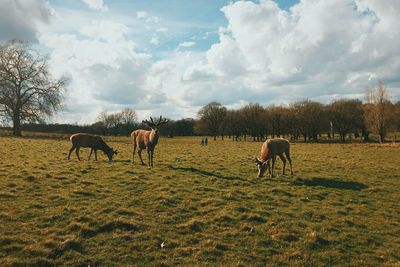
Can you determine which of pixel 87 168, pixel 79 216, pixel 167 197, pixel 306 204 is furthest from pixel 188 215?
pixel 87 168

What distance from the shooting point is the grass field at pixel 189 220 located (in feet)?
26.7

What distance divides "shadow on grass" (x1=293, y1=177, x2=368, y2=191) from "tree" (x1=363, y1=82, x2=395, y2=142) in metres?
59.5

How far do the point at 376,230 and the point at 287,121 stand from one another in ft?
266

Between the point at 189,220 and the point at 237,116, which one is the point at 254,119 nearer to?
the point at 237,116

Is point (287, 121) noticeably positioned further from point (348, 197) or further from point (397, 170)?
point (348, 197)

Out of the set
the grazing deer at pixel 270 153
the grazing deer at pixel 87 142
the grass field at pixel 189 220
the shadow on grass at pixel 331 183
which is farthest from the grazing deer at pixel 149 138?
the shadow on grass at pixel 331 183

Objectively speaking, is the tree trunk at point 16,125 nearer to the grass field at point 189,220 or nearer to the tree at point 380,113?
the grass field at point 189,220

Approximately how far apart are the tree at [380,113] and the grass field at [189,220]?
2335 inches

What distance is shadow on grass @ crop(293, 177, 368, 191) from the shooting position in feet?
55.6

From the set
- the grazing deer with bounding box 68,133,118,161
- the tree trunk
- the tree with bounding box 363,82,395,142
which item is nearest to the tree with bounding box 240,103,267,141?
the tree with bounding box 363,82,395,142

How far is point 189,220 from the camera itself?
1062 cm

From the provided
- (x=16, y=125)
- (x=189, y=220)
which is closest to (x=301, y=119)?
(x=16, y=125)

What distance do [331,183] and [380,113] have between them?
60754 mm

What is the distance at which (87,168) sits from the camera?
18.9 meters
